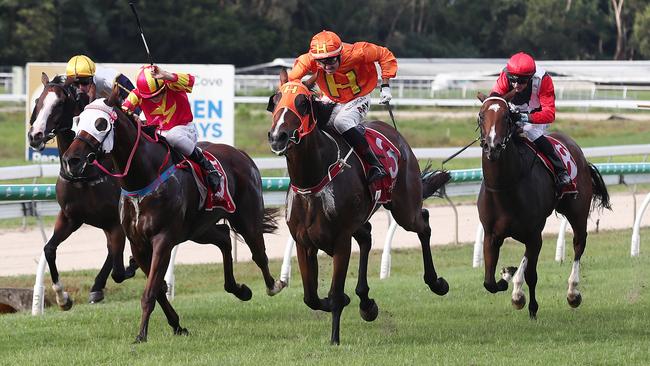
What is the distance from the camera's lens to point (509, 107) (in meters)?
8.84

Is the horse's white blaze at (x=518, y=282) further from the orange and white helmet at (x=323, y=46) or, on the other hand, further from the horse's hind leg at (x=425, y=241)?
the orange and white helmet at (x=323, y=46)

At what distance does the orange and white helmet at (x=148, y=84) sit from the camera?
28.2ft

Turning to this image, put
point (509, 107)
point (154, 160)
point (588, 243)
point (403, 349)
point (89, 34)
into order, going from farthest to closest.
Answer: point (89, 34), point (588, 243), point (509, 107), point (154, 160), point (403, 349)

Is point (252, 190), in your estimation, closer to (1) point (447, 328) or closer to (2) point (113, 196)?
(2) point (113, 196)

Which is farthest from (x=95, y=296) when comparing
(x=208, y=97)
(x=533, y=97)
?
(x=208, y=97)

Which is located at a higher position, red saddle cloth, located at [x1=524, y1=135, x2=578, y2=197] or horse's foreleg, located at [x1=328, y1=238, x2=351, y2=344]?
red saddle cloth, located at [x1=524, y1=135, x2=578, y2=197]

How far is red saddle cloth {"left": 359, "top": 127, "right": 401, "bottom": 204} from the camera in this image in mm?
8805

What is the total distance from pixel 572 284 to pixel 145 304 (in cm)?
340

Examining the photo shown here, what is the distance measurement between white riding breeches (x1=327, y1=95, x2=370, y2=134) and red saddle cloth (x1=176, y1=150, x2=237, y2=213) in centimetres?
97

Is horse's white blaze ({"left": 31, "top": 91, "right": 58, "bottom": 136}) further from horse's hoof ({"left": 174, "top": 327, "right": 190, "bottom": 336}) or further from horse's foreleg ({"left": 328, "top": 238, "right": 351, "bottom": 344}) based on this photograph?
horse's foreleg ({"left": 328, "top": 238, "right": 351, "bottom": 344})

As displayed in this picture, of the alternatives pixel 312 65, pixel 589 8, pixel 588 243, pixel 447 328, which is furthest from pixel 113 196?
pixel 589 8

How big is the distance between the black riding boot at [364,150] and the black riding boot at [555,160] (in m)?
1.59

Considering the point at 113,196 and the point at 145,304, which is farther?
the point at 113,196

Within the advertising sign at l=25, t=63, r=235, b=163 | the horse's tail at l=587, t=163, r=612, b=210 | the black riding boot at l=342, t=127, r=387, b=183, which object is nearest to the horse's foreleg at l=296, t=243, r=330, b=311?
the black riding boot at l=342, t=127, r=387, b=183
